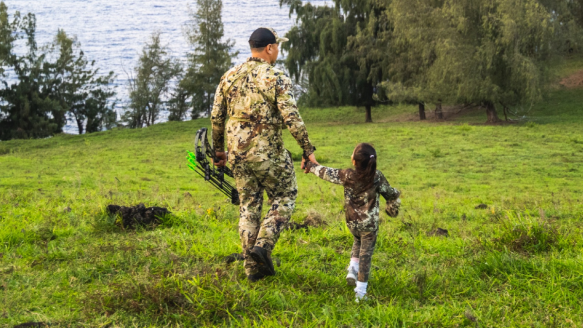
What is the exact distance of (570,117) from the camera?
31.2m

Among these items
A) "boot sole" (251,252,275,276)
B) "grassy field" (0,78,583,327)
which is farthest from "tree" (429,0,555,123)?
"boot sole" (251,252,275,276)

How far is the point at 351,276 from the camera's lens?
14.9 feet

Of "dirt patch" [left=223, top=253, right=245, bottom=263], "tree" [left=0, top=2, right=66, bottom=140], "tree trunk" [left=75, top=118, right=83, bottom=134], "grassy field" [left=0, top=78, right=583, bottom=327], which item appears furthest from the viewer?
"tree trunk" [left=75, top=118, right=83, bottom=134]

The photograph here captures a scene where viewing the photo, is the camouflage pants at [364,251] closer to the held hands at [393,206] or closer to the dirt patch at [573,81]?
the held hands at [393,206]

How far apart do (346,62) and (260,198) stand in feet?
111

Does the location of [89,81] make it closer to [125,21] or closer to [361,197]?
[361,197]

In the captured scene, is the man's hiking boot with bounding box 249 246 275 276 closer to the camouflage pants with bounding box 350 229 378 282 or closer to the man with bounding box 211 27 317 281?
the man with bounding box 211 27 317 281

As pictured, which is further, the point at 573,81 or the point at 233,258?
the point at 573,81

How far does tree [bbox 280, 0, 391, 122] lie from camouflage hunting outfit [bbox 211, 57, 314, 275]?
105 ft

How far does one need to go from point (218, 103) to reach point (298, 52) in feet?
115

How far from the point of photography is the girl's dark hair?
14.3 ft

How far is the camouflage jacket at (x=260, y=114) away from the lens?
4.58m

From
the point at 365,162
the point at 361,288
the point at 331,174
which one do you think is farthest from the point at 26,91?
the point at 361,288

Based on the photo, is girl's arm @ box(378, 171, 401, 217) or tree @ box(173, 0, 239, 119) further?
tree @ box(173, 0, 239, 119)
